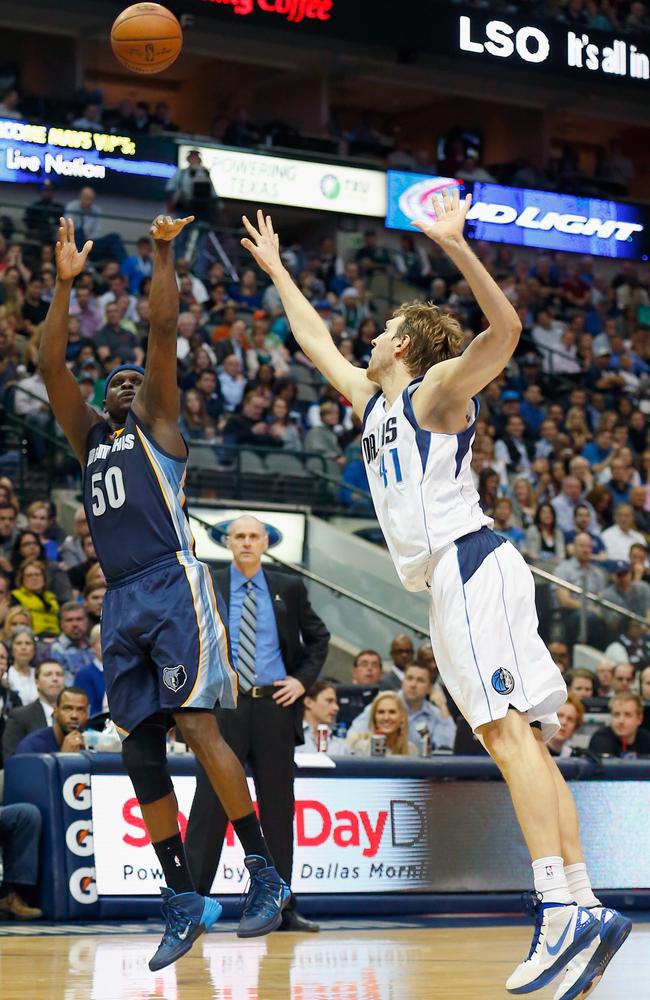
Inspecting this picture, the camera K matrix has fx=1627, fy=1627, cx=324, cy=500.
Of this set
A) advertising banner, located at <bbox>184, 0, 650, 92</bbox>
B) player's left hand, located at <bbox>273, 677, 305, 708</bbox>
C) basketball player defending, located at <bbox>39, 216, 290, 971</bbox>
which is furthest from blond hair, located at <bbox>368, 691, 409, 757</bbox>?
advertising banner, located at <bbox>184, 0, 650, 92</bbox>

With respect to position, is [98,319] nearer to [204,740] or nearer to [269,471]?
[269,471]

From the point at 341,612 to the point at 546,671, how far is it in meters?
10.2

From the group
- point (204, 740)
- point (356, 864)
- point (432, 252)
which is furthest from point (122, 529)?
point (432, 252)

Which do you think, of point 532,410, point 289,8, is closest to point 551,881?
point 532,410

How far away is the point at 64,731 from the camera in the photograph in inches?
390

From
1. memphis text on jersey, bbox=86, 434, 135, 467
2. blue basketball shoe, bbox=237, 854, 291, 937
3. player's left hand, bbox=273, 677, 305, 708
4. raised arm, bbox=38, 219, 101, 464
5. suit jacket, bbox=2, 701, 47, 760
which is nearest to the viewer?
blue basketball shoe, bbox=237, 854, 291, 937

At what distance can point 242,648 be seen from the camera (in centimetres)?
902

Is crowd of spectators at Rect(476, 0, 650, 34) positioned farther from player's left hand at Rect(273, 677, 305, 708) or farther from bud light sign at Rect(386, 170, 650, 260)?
player's left hand at Rect(273, 677, 305, 708)

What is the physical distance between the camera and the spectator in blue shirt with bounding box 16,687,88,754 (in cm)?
980

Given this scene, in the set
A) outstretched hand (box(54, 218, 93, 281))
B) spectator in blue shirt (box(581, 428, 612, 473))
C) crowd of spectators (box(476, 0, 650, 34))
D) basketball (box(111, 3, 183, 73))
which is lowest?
outstretched hand (box(54, 218, 93, 281))

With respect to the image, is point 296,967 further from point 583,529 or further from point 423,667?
point 583,529

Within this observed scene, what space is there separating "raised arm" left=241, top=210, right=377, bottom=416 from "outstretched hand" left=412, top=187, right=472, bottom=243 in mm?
745

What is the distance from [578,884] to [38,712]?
5.55 metres

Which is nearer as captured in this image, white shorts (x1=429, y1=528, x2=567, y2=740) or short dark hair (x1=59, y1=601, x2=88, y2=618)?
white shorts (x1=429, y1=528, x2=567, y2=740)
